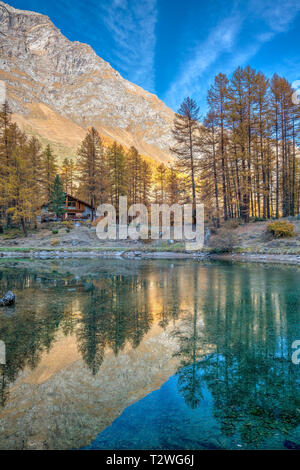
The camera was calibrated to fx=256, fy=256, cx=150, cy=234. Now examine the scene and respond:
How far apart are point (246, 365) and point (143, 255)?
21223 mm

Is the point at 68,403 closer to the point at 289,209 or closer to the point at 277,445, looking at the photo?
the point at 277,445

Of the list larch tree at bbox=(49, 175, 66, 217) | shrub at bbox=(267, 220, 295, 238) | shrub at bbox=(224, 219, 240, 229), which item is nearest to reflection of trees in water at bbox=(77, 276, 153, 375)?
shrub at bbox=(267, 220, 295, 238)

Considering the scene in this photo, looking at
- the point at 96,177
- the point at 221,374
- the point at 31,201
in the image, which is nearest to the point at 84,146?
the point at 96,177

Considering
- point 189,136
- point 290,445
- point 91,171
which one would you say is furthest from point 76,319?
point 91,171

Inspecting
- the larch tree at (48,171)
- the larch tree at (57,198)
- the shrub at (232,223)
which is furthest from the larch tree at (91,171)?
the shrub at (232,223)

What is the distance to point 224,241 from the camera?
22531 millimetres

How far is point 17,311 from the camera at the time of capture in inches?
301

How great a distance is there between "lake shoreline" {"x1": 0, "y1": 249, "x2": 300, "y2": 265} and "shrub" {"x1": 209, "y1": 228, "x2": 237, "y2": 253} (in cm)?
44

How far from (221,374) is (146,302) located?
4890 millimetres

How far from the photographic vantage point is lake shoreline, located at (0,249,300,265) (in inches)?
768

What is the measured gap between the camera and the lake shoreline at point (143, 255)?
19.5m

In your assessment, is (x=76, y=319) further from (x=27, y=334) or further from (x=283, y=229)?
(x=283, y=229)

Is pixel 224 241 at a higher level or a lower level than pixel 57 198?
lower

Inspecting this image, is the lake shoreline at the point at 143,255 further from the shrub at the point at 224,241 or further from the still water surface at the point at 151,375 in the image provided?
the still water surface at the point at 151,375
